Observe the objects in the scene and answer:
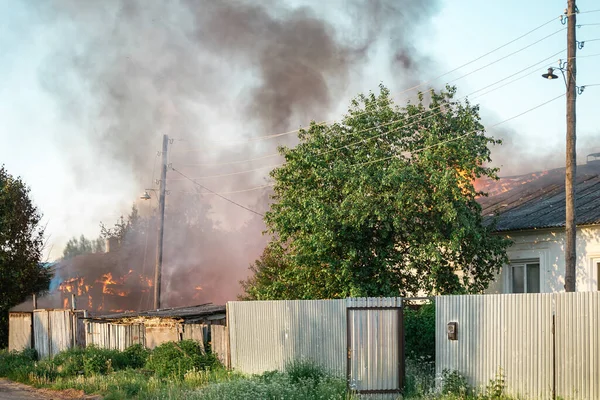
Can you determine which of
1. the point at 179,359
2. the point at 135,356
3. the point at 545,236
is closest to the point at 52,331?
the point at 135,356

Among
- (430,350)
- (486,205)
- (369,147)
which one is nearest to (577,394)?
(430,350)

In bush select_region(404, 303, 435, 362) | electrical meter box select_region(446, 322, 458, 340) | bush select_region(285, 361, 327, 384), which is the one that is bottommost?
bush select_region(285, 361, 327, 384)

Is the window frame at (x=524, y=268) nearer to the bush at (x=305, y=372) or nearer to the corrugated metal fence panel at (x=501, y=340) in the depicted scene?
the bush at (x=305, y=372)

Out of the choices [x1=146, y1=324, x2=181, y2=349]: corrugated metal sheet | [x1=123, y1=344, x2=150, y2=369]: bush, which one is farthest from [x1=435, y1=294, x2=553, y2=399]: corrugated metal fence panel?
[x1=123, y1=344, x2=150, y2=369]: bush

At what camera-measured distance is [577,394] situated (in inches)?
507

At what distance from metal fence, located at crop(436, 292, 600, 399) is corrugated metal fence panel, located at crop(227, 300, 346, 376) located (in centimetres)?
257

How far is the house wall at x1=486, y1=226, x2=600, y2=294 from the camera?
2148 cm

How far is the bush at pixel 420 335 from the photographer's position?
18.0 m

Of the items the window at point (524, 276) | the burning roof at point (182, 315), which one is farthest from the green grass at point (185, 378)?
the window at point (524, 276)

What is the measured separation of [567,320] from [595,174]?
15.0 metres

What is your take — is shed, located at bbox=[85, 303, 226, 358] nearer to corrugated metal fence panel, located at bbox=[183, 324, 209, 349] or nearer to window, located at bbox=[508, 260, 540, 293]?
corrugated metal fence panel, located at bbox=[183, 324, 209, 349]

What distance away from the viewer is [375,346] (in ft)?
50.9

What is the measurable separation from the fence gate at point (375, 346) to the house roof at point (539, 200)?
8.24 metres

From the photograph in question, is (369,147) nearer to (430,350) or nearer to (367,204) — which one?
(367,204)
